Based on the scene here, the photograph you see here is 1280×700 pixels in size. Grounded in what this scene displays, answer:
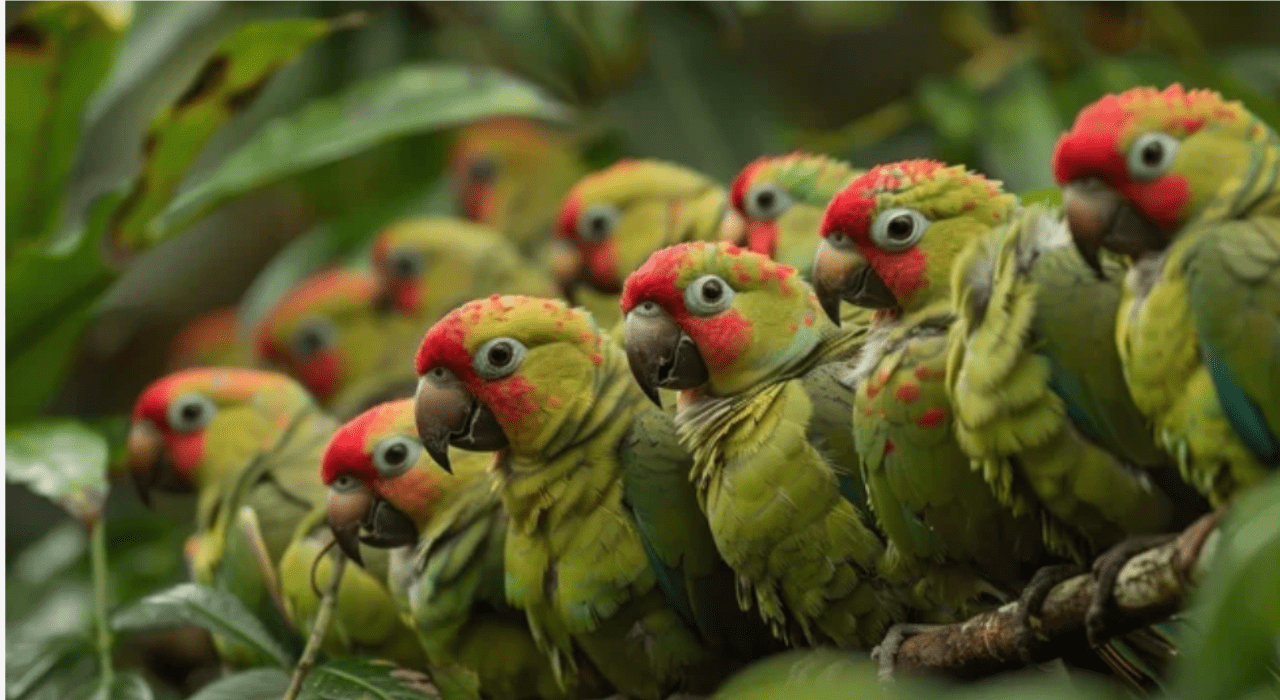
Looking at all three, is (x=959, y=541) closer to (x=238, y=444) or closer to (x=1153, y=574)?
(x=1153, y=574)

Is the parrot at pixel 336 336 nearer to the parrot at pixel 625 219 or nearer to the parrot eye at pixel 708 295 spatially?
the parrot at pixel 625 219

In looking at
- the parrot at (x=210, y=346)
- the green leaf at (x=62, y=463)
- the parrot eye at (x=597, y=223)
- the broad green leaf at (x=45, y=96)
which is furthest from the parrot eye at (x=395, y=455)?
the parrot at (x=210, y=346)

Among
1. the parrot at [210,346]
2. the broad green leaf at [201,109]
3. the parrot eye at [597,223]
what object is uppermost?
the broad green leaf at [201,109]

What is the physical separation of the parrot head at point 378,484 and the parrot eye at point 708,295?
1.48ft

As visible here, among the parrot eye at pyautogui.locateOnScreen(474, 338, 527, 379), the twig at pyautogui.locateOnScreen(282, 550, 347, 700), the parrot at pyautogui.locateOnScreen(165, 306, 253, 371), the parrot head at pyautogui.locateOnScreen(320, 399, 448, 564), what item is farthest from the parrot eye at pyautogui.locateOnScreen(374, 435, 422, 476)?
the parrot at pyautogui.locateOnScreen(165, 306, 253, 371)

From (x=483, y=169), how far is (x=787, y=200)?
1472 millimetres

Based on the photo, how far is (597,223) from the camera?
2652 mm

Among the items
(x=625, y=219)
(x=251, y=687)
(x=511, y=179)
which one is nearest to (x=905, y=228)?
(x=251, y=687)

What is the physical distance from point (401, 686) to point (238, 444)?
0.72 metres

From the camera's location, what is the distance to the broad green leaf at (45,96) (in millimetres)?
2580

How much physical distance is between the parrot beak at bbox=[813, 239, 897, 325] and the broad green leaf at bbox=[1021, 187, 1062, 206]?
161 mm

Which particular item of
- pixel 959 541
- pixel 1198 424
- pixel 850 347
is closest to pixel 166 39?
pixel 850 347

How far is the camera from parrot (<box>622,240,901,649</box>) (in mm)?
1571

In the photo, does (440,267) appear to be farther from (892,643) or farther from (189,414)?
(892,643)
